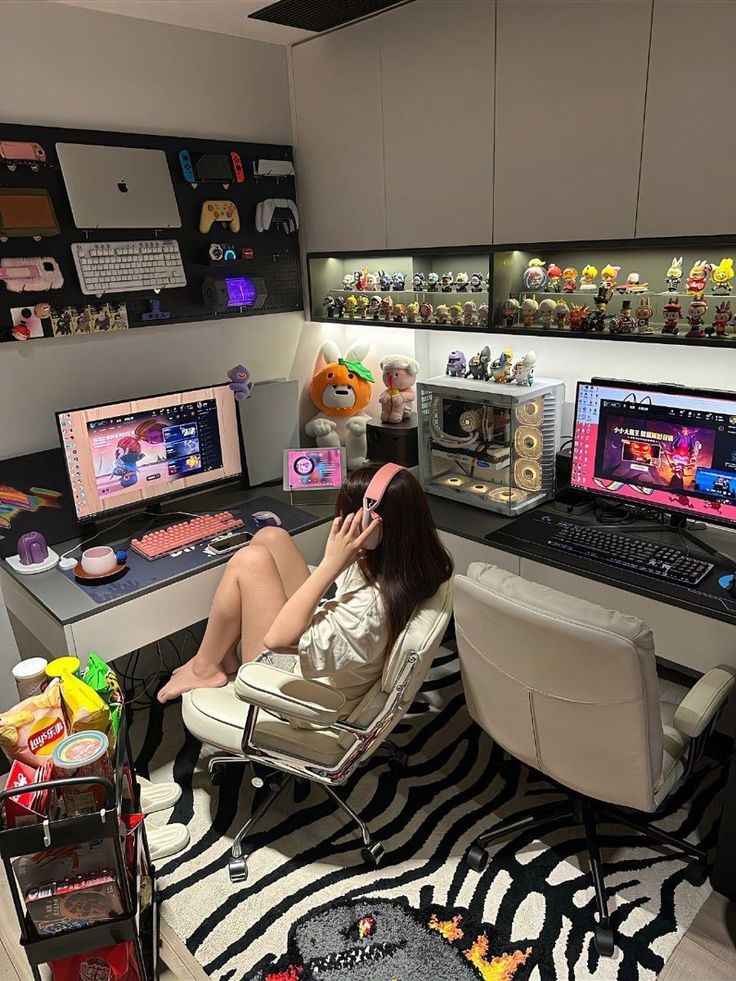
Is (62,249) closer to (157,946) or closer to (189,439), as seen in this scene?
(189,439)

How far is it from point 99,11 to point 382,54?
0.98 meters

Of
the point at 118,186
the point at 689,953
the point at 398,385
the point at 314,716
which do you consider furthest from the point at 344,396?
the point at 689,953

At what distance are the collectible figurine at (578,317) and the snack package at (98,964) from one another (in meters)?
2.13

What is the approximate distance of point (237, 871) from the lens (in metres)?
2.04

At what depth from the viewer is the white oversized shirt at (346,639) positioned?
73.2 inches

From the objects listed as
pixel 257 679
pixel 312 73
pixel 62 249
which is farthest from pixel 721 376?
pixel 62 249

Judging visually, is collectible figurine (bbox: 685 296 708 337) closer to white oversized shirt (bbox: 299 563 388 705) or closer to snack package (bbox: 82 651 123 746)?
white oversized shirt (bbox: 299 563 388 705)

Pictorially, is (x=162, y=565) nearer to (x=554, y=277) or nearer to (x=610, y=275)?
(x=554, y=277)

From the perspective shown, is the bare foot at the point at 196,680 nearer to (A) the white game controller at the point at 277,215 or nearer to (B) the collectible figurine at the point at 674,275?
(A) the white game controller at the point at 277,215

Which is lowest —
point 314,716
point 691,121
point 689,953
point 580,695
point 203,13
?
point 689,953

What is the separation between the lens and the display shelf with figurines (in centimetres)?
264

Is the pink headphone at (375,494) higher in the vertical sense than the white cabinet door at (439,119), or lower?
lower

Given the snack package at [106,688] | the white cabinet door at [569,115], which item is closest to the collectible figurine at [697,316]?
the white cabinet door at [569,115]

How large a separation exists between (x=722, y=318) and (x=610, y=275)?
1.24 ft
